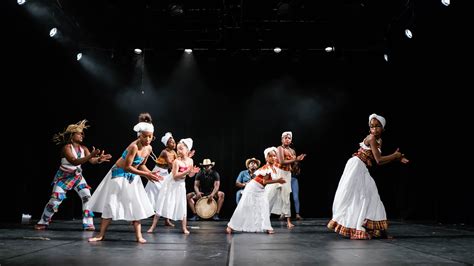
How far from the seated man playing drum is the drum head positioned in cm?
11

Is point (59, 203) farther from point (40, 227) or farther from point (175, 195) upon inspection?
point (175, 195)

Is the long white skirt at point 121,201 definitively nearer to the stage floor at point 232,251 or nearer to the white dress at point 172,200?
the stage floor at point 232,251

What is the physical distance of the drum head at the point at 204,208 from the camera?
9562 millimetres

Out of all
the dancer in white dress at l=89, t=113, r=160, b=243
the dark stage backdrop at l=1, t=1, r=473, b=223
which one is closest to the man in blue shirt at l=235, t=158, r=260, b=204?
the dark stage backdrop at l=1, t=1, r=473, b=223

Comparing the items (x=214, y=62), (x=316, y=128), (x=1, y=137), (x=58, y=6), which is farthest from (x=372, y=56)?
(x=1, y=137)

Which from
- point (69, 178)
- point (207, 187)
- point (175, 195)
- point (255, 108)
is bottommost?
point (175, 195)

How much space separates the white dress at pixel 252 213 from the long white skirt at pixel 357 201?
1206mm

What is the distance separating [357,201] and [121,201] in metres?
2.90

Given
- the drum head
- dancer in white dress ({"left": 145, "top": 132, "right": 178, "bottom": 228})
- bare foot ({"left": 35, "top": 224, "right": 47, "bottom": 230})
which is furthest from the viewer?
the drum head

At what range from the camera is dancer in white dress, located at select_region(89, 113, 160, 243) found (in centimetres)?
476

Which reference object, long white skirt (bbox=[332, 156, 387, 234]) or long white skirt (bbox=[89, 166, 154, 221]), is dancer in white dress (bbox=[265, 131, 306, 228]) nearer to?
long white skirt (bbox=[332, 156, 387, 234])

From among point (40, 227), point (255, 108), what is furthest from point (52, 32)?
point (255, 108)

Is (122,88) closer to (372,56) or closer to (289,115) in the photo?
(289,115)

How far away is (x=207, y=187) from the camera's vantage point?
34.3 ft
